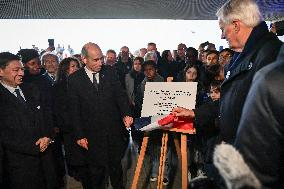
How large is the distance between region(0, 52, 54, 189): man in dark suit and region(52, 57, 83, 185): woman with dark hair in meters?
0.77

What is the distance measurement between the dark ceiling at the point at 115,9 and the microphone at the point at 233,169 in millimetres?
11657

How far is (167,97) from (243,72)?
237 centimetres

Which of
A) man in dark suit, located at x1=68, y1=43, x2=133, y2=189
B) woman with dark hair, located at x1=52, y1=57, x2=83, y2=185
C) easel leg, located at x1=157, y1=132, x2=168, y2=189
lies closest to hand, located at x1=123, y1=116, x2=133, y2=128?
man in dark suit, located at x1=68, y1=43, x2=133, y2=189

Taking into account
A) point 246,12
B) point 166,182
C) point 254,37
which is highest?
point 246,12

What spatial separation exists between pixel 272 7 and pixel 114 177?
13004 millimetres

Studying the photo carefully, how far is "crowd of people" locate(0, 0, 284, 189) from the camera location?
1053 millimetres

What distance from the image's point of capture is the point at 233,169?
1.08 metres

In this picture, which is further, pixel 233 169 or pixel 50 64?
pixel 50 64

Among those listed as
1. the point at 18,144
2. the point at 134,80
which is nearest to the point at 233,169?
the point at 18,144

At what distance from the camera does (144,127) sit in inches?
143

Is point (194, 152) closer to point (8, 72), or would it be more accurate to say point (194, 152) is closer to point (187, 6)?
point (8, 72)

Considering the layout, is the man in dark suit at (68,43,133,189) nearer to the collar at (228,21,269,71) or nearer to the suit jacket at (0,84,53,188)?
the suit jacket at (0,84,53,188)

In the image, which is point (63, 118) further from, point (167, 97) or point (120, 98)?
point (167, 97)

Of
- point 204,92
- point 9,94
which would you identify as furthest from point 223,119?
point 204,92
